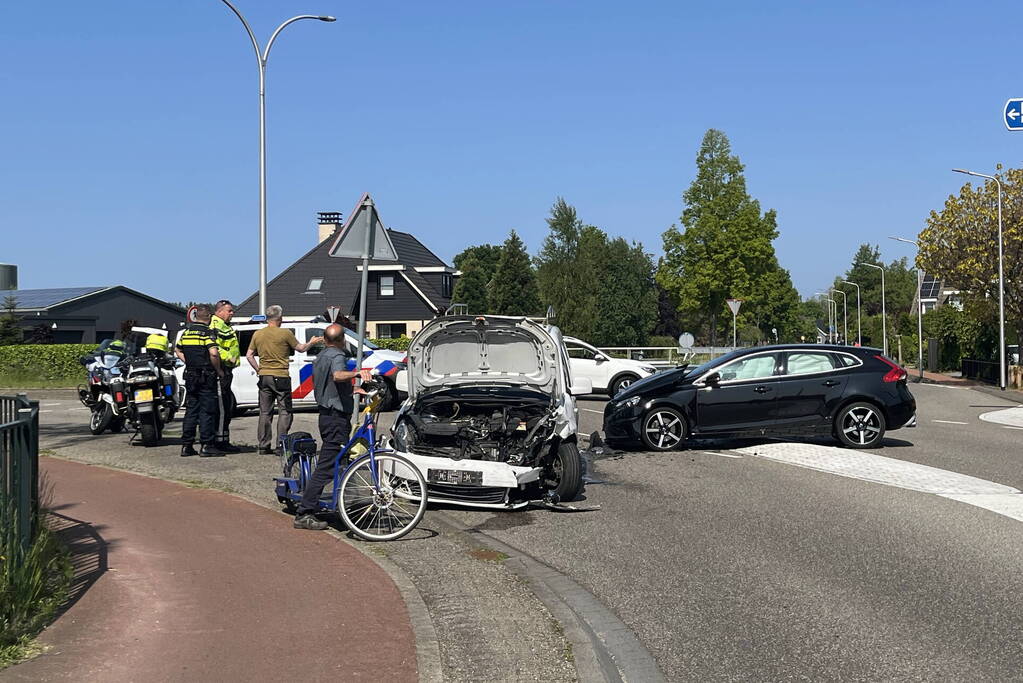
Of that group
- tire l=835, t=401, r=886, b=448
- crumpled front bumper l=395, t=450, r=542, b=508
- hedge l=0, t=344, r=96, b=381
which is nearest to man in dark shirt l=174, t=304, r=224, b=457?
crumpled front bumper l=395, t=450, r=542, b=508

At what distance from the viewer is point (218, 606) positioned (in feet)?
21.7

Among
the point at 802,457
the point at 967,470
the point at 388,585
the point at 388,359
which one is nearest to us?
the point at 388,585

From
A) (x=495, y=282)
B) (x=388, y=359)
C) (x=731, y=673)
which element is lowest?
(x=731, y=673)

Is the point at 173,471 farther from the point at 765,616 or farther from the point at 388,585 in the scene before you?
the point at 765,616

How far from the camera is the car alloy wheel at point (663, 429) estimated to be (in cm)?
1541

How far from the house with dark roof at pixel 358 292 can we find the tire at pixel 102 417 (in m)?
48.0

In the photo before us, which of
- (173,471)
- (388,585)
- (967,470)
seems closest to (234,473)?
(173,471)

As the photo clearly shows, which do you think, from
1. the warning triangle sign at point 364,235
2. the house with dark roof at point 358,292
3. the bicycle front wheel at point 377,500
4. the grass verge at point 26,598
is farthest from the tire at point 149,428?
the house with dark roof at point 358,292

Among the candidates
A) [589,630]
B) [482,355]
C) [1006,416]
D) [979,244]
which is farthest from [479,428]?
[979,244]

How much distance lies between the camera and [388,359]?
20.4 m

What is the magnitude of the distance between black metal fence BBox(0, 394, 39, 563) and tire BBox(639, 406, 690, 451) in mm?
9448

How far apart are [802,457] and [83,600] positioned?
33.0ft

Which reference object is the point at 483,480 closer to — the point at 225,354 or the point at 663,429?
the point at 225,354

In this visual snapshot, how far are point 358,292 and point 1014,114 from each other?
49774 mm
